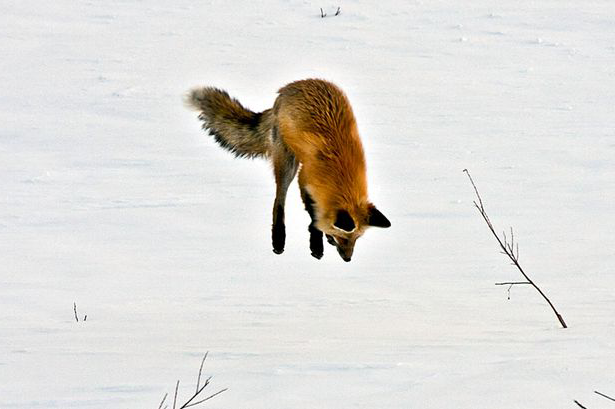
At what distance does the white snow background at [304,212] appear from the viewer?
4.83 metres

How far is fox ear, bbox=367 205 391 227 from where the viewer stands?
24.0ft

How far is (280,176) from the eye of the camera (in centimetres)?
827

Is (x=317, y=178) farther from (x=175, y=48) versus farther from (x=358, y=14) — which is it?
(x=358, y=14)

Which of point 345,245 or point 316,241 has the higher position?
point 345,245

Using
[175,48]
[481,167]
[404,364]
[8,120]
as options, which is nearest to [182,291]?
[404,364]

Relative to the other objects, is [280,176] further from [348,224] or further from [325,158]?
[348,224]

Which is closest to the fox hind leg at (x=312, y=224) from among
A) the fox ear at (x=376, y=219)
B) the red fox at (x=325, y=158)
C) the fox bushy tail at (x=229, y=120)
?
the red fox at (x=325, y=158)

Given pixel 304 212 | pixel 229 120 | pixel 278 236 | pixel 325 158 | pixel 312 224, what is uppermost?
pixel 325 158

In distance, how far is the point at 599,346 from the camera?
500 centimetres

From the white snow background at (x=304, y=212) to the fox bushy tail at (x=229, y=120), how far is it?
1110 millimetres

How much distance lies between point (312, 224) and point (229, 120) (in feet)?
3.87

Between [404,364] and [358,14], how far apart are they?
1707cm

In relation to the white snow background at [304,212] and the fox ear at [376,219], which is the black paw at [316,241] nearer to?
the white snow background at [304,212]

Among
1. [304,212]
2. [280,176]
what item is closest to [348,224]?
[280,176]
